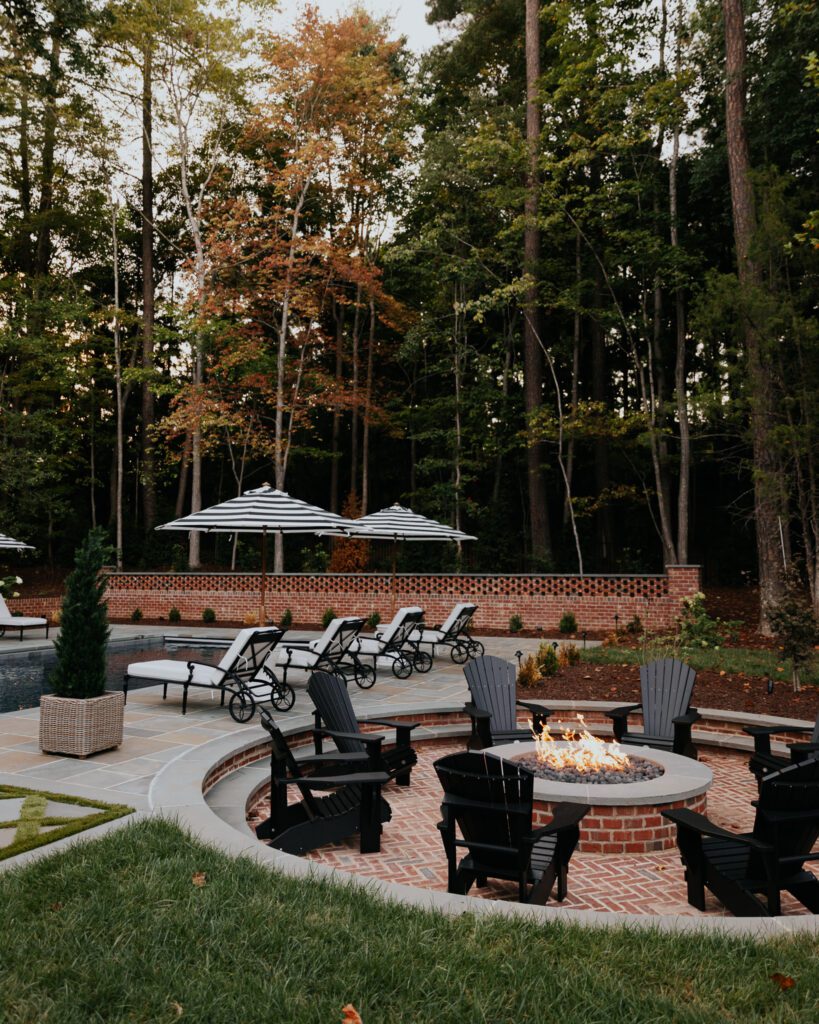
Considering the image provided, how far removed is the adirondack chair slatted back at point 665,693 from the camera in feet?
21.3

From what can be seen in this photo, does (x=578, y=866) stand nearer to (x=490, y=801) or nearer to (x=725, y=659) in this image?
(x=490, y=801)

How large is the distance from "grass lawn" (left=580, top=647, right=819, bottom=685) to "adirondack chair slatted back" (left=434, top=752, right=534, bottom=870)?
20.7 ft

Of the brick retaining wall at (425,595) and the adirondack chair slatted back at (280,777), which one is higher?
the brick retaining wall at (425,595)

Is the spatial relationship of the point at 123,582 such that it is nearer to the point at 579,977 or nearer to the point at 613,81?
the point at 613,81

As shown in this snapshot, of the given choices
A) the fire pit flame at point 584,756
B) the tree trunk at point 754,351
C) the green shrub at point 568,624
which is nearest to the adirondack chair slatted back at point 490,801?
the fire pit flame at point 584,756

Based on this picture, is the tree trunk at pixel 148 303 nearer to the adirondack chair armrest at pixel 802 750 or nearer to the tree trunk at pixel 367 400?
the tree trunk at pixel 367 400

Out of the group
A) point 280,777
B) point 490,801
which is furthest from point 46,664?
point 490,801

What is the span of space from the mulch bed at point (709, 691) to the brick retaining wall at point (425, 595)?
18.5 ft

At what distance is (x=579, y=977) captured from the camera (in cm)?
251

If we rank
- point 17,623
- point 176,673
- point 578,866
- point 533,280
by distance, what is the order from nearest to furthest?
point 578,866, point 176,673, point 17,623, point 533,280

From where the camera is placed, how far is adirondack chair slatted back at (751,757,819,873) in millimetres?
3557

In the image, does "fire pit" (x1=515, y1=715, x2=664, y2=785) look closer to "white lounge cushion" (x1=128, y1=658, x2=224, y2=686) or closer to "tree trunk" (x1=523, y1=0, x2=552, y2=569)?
"white lounge cushion" (x1=128, y1=658, x2=224, y2=686)

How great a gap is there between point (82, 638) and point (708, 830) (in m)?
4.50

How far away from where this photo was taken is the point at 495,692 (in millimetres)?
6762
